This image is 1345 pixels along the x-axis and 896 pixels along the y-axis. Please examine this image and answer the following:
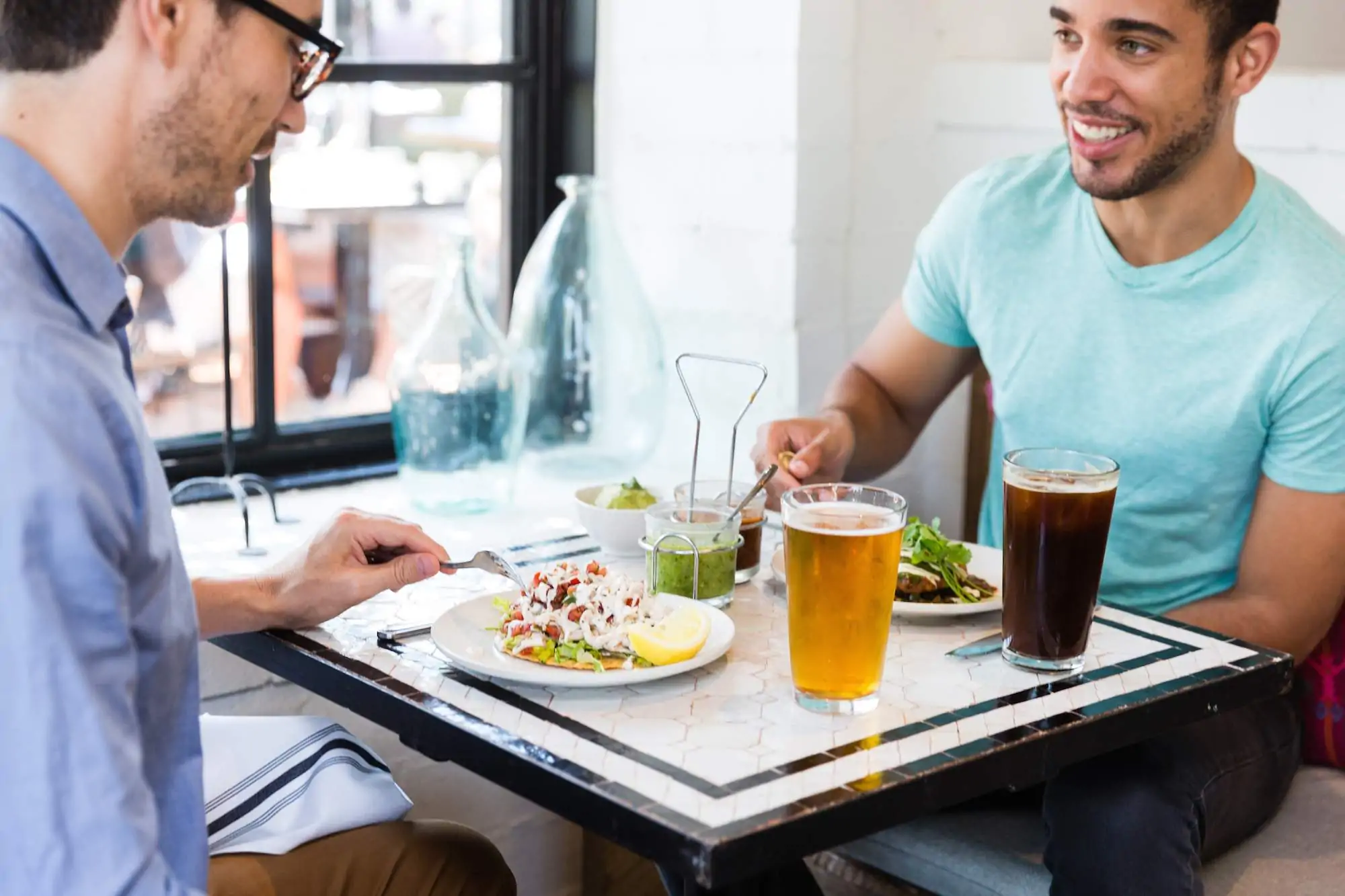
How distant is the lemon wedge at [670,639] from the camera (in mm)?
1373

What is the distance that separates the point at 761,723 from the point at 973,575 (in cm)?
43

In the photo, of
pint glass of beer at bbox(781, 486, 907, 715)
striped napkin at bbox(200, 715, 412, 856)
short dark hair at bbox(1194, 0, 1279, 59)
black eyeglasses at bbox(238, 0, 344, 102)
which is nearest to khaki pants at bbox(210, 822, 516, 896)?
striped napkin at bbox(200, 715, 412, 856)

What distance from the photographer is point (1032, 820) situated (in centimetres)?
173

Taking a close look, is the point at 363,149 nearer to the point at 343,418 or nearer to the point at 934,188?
the point at 343,418

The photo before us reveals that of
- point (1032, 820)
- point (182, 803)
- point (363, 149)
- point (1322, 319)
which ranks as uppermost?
point (363, 149)

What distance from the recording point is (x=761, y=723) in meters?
1.31

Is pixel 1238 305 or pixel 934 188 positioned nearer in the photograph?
pixel 1238 305

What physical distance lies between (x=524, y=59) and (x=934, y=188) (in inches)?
27.0

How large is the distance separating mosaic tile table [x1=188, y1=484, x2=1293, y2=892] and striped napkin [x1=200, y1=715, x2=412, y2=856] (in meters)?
0.08

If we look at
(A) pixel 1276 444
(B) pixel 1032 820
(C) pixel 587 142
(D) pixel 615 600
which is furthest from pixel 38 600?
→ (C) pixel 587 142

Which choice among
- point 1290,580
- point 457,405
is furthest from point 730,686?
point 457,405

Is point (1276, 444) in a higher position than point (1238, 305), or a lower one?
lower

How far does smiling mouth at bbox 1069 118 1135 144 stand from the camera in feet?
6.17

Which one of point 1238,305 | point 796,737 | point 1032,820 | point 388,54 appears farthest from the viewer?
point 388,54
